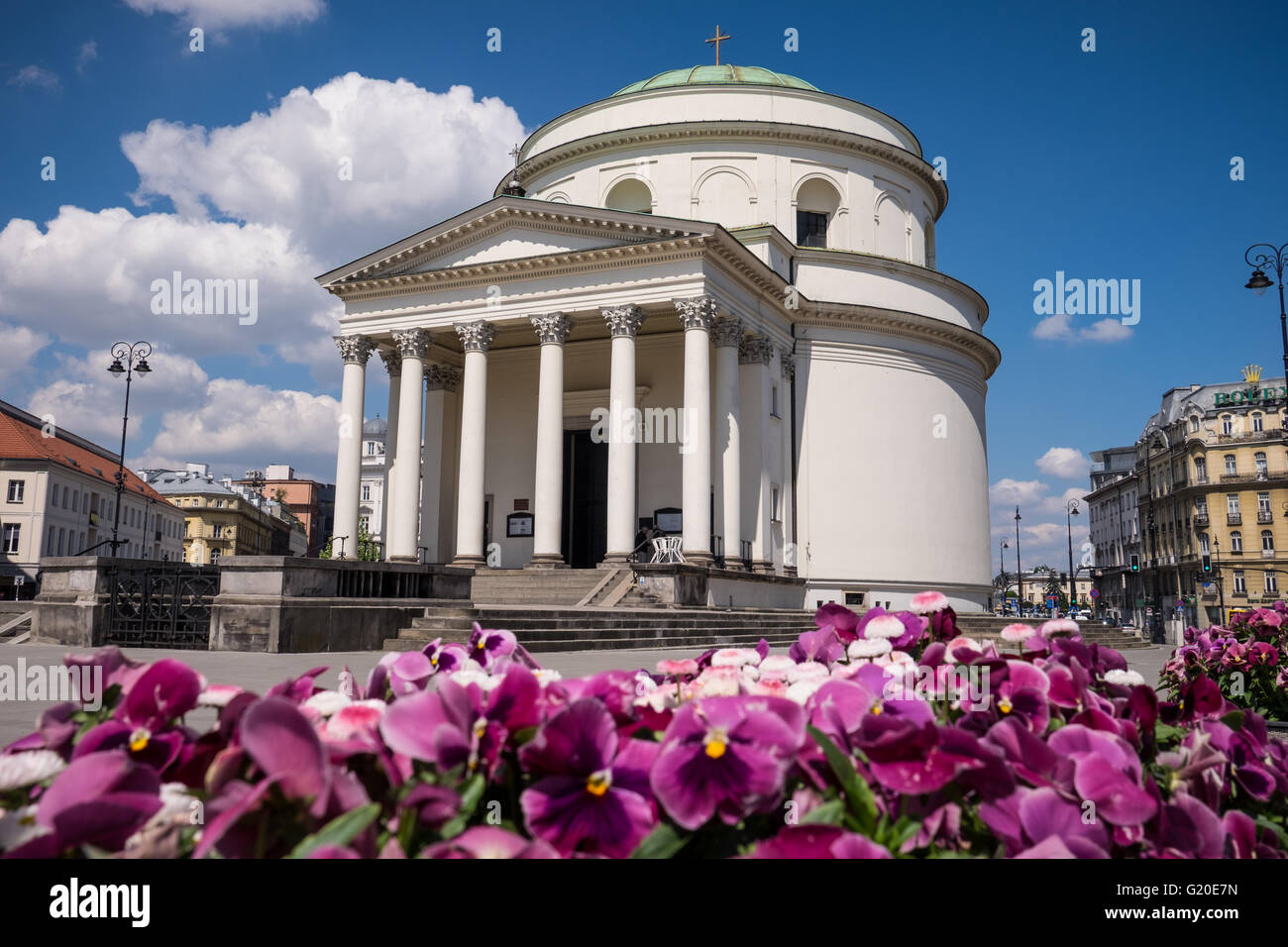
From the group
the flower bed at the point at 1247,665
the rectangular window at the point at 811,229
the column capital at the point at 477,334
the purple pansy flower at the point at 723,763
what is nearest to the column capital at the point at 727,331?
the column capital at the point at 477,334

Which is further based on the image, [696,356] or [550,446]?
[550,446]

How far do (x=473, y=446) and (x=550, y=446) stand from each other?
284 cm

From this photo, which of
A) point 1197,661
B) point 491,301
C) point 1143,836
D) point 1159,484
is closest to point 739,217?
point 491,301

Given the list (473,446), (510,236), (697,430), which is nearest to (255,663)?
(697,430)

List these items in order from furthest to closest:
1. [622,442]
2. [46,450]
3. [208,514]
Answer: [208,514]
[46,450]
[622,442]

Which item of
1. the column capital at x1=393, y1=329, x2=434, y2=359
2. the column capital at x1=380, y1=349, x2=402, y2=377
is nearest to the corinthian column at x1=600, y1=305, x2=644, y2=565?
the column capital at x1=393, y1=329, x2=434, y2=359

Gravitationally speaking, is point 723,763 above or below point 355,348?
below

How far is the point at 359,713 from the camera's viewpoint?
1398 mm

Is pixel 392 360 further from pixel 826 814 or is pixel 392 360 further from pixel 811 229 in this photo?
pixel 826 814

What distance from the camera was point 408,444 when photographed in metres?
31.6

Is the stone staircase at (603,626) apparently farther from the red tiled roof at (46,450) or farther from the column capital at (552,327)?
the red tiled roof at (46,450)

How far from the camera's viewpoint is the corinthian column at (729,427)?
3012 cm
